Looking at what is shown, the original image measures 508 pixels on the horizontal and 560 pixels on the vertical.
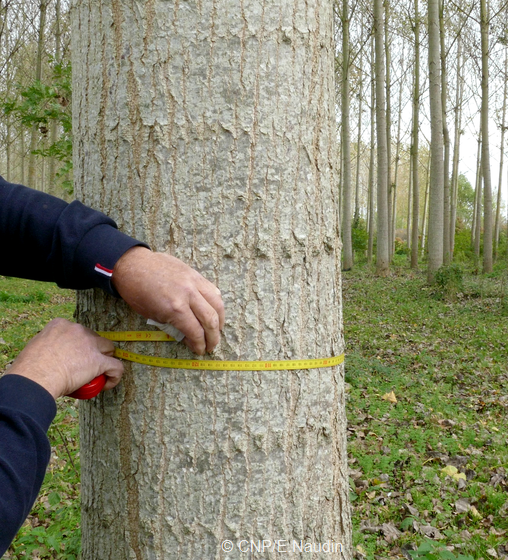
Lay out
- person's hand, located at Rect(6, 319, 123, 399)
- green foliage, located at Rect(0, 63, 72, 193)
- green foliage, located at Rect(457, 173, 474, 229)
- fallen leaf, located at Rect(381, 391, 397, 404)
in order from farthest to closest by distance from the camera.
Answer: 1. green foliage, located at Rect(457, 173, 474, 229)
2. green foliage, located at Rect(0, 63, 72, 193)
3. fallen leaf, located at Rect(381, 391, 397, 404)
4. person's hand, located at Rect(6, 319, 123, 399)

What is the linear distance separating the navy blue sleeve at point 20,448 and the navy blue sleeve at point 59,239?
31cm

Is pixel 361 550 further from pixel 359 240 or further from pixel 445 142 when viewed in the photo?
pixel 359 240

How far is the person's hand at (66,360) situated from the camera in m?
1.25

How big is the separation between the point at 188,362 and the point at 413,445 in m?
3.74

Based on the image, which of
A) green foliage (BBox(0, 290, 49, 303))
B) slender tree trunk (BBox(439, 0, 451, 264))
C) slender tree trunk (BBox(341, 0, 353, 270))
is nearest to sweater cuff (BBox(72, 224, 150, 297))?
green foliage (BBox(0, 290, 49, 303))

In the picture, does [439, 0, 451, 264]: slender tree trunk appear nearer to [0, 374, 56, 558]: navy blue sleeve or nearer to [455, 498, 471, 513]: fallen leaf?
[455, 498, 471, 513]: fallen leaf

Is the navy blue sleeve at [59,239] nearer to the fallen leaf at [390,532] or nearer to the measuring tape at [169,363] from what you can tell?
the measuring tape at [169,363]

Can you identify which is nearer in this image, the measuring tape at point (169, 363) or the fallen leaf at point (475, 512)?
the measuring tape at point (169, 363)

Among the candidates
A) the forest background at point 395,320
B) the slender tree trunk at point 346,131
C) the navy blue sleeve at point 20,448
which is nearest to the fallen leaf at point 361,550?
the forest background at point 395,320

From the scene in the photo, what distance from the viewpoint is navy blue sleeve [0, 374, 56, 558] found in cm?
100

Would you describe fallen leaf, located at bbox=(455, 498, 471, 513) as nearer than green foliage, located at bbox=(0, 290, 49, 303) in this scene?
Yes

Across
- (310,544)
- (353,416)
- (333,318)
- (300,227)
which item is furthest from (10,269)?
(353,416)

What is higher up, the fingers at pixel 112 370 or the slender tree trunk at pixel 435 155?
the slender tree trunk at pixel 435 155

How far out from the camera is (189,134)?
1.37 m
